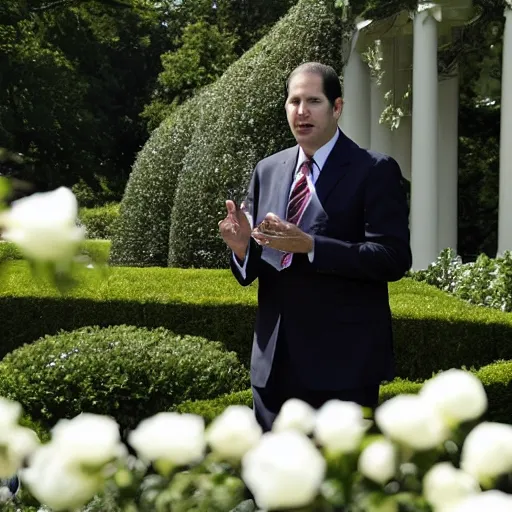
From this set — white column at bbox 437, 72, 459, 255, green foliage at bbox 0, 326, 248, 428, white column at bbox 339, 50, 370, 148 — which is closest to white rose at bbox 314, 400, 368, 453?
green foliage at bbox 0, 326, 248, 428

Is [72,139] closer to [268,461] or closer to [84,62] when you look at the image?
[84,62]

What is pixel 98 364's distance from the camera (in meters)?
5.30

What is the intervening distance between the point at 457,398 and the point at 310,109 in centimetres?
153

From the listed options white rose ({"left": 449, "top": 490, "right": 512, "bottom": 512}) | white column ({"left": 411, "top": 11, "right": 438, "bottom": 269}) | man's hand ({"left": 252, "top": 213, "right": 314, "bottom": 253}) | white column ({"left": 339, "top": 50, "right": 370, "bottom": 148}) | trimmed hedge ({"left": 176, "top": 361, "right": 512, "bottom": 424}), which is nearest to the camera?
white rose ({"left": 449, "top": 490, "right": 512, "bottom": 512})

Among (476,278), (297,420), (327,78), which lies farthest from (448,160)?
(297,420)

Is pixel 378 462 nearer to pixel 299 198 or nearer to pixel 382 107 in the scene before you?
pixel 299 198

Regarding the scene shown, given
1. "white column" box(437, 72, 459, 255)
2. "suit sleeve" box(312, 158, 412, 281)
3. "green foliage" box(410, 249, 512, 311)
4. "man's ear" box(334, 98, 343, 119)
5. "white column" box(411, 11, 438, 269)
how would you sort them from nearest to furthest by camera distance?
"suit sleeve" box(312, 158, 412, 281)
"man's ear" box(334, 98, 343, 119)
"green foliage" box(410, 249, 512, 311)
"white column" box(411, 11, 438, 269)
"white column" box(437, 72, 459, 255)

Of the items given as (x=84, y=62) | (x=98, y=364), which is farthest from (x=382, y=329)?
(x=84, y=62)

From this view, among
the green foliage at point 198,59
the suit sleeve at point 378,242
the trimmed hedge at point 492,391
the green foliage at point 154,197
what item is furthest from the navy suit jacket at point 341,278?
the green foliage at point 198,59

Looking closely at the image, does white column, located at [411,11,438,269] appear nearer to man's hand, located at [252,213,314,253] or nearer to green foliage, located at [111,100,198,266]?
green foliage, located at [111,100,198,266]

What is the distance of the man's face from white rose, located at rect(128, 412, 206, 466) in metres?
1.52

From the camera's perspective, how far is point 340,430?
1020mm

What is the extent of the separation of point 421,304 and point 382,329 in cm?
516

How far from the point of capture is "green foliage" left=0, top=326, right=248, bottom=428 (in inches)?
207
